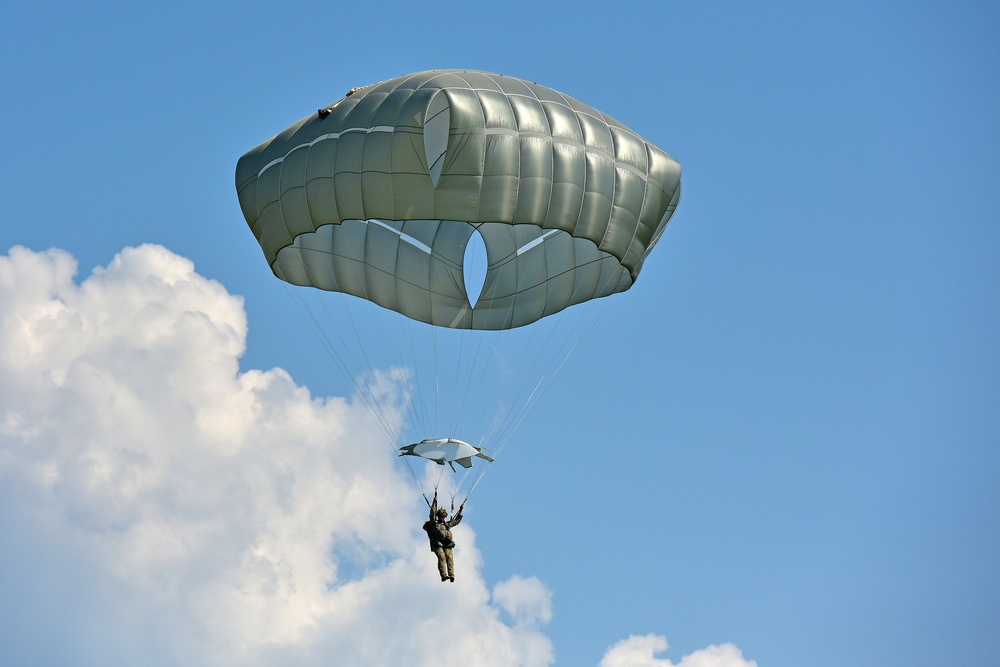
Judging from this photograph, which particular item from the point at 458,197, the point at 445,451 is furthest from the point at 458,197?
the point at 445,451

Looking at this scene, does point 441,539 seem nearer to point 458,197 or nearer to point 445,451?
point 445,451

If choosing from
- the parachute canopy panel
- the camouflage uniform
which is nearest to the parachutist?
the camouflage uniform

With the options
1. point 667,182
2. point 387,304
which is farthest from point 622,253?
point 387,304

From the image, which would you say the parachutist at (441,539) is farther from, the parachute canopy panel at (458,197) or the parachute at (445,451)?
the parachute canopy panel at (458,197)

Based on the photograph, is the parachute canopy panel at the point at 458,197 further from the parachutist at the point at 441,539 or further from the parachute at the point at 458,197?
the parachutist at the point at 441,539

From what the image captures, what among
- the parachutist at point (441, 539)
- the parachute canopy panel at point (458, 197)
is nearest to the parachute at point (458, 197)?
the parachute canopy panel at point (458, 197)

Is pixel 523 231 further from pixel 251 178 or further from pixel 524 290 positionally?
pixel 251 178

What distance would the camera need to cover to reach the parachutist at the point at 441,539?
101ft

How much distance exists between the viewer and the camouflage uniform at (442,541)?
30.9 meters

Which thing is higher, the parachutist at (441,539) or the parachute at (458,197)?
the parachute at (458,197)

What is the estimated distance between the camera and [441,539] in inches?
1217

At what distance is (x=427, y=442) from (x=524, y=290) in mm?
3908

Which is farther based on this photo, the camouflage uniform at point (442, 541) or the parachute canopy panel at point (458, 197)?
the camouflage uniform at point (442, 541)

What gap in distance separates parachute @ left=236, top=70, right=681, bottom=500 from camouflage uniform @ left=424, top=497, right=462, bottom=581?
177 inches
